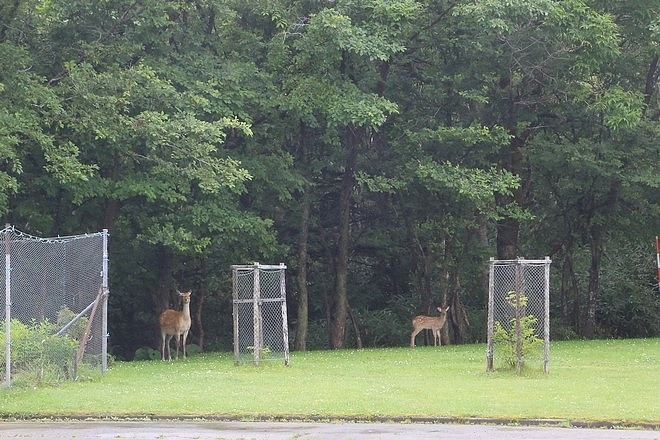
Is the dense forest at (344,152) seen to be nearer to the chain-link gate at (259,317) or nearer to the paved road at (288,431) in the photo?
the chain-link gate at (259,317)

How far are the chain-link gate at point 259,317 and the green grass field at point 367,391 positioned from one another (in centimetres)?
48

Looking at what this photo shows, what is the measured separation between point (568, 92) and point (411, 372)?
1184 centimetres

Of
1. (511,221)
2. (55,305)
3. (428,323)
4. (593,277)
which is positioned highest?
(511,221)

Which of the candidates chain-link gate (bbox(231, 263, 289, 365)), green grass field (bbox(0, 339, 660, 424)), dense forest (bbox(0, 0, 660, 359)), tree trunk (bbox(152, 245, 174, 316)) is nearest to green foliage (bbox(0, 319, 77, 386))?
green grass field (bbox(0, 339, 660, 424))

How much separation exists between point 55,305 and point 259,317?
4.56 metres

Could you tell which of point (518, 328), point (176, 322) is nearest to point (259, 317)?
point (176, 322)

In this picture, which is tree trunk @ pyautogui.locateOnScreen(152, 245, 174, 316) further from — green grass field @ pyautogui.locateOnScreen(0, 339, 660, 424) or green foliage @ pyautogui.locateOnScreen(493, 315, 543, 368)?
green foliage @ pyautogui.locateOnScreen(493, 315, 543, 368)

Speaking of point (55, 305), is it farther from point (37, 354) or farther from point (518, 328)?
point (518, 328)

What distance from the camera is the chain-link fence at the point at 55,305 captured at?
1934 cm

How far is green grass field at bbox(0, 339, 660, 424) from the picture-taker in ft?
53.0

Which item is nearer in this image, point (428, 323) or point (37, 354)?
point (37, 354)

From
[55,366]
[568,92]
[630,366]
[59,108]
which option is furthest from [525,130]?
[55,366]

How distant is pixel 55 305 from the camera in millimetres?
21312

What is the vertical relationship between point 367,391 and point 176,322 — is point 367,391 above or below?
below
